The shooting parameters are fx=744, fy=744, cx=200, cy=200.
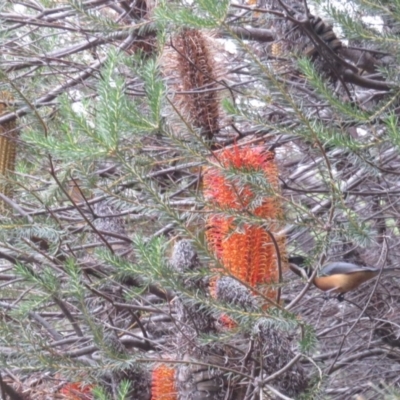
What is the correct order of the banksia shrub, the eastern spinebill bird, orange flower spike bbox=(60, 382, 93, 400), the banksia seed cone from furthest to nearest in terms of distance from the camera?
the banksia seed cone, orange flower spike bbox=(60, 382, 93, 400), the eastern spinebill bird, the banksia shrub

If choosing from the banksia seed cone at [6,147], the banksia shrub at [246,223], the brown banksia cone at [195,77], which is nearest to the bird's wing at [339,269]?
the banksia shrub at [246,223]

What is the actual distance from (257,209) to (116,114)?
459 mm

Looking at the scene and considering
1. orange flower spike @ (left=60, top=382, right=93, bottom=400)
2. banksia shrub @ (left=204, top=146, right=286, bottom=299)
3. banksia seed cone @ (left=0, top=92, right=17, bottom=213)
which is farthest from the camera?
banksia seed cone @ (left=0, top=92, right=17, bottom=213)

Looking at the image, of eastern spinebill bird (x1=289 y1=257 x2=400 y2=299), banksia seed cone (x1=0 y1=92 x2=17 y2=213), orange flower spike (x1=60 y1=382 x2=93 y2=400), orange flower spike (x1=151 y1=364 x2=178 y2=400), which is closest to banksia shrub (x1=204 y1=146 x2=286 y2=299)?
eastern spinebill bird (x1=289 y1=257 x2=400 y2=299)

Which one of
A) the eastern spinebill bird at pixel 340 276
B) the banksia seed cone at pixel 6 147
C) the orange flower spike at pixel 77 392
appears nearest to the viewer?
the eastern spinebill bird at pixel 340 276

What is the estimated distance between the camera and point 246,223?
1.84m

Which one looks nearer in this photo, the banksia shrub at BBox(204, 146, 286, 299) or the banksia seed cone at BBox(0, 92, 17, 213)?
the banksia shrub at BBox(204, 146, 286, 299)

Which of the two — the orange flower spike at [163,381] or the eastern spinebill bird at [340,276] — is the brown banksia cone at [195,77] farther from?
the orange flower spike at [163,381]

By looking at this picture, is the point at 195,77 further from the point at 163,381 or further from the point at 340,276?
the point at 163,381

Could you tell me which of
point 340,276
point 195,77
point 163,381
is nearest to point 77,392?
point 163,381

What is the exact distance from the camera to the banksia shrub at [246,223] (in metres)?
1.88

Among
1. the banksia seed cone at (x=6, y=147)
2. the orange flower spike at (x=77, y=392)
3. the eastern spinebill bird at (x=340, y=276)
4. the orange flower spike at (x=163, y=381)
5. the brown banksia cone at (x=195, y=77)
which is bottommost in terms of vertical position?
the orange flower spike at (x=77, y=392)

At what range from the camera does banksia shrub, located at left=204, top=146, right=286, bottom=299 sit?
1.88 metres

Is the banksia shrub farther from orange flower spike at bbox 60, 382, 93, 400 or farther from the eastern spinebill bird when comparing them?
orange flower spike at bbox 60, 382, 93, 400
